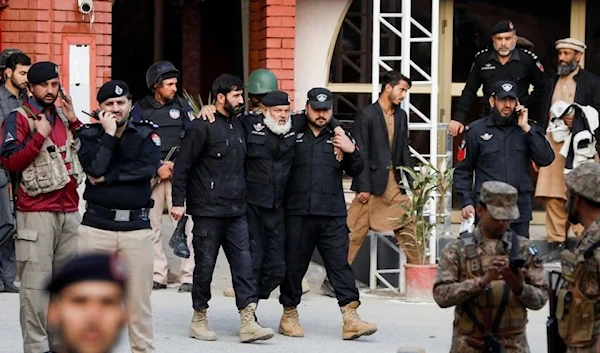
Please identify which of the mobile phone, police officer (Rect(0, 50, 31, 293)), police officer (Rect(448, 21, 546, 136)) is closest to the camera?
the mobile phone

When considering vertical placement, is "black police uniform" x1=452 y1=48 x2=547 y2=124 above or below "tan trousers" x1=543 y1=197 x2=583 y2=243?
above

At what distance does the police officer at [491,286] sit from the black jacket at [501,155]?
3883 millimetres

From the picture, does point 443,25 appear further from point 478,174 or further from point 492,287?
point 492,287

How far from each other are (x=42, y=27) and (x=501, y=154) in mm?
4752

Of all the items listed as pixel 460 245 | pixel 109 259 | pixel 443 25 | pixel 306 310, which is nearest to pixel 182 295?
pixel 306 310

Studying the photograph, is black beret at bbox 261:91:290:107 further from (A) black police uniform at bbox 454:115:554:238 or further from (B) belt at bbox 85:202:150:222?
(B) belt at bbox 85:202:150:222

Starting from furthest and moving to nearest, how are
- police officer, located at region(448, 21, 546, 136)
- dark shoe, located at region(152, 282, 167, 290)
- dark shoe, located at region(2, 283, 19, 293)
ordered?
police officer, located at region(448, 21, 546, 136)
dark shoe, located at region(152, 282, 167, 290)
dark shoe, located at region(2, 283, 19, 293)

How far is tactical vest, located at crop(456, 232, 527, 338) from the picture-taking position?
19.9 ft

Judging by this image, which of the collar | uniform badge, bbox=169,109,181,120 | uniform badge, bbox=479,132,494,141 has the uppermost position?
the collar

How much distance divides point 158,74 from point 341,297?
2.66 meters

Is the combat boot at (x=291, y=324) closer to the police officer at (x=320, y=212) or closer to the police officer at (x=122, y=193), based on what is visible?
the police officer at (x=320, y=212)

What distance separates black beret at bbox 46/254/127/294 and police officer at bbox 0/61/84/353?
5.11 meters

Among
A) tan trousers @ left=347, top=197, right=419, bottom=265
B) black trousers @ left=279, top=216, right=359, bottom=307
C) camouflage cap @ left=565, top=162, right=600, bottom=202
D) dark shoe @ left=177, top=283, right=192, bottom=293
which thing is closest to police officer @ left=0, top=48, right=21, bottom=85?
dark shoe @ left=177, top=283, right=192, bottom=293

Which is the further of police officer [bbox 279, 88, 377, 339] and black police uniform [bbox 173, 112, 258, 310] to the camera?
police officer [bbox 279, 88, 377, 339]
